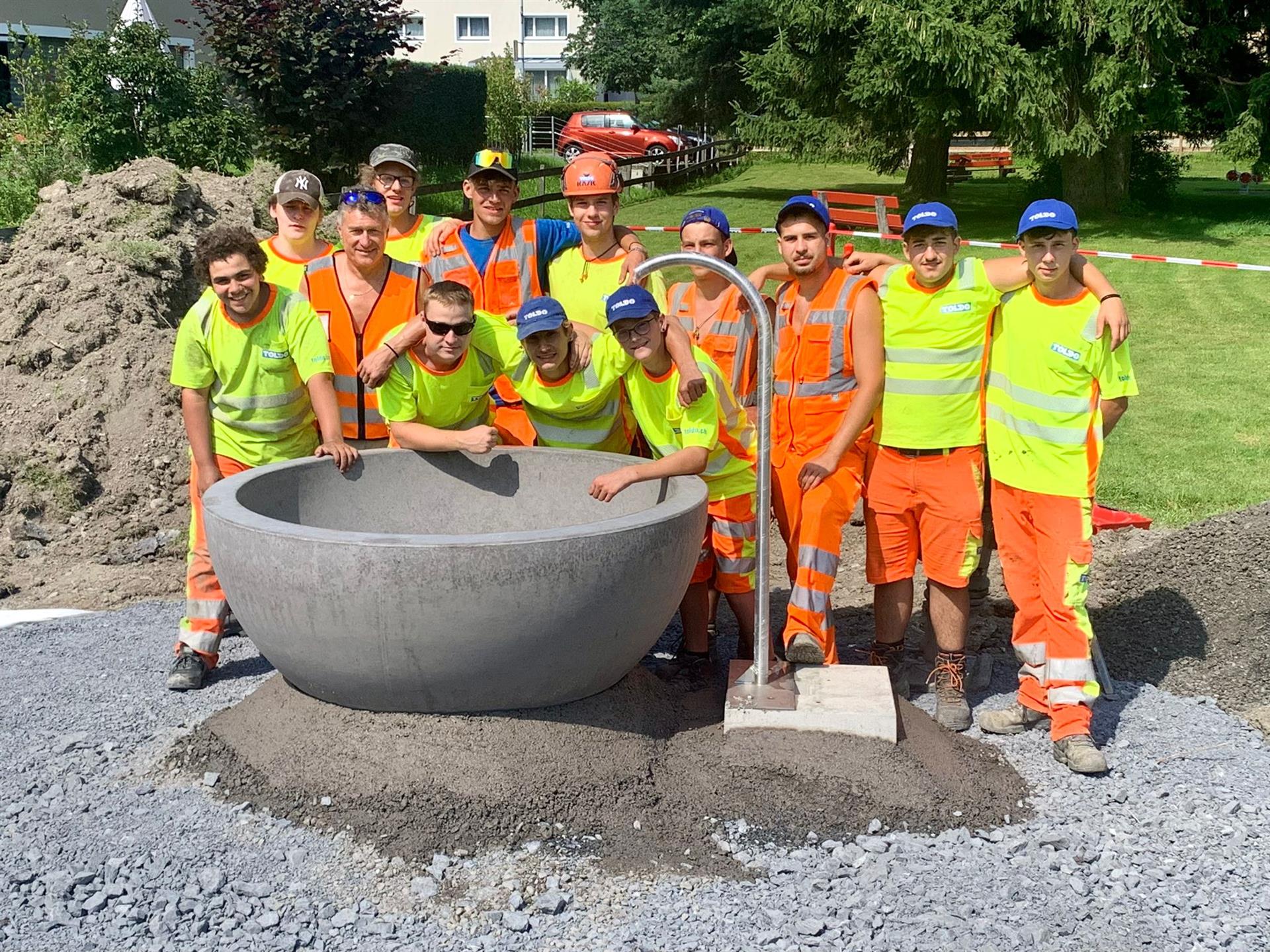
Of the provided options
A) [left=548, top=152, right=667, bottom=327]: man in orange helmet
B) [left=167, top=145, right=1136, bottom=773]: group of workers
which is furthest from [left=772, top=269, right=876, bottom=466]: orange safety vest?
[left=548, top=152, right=667, bottom=327]: man in orange helmet

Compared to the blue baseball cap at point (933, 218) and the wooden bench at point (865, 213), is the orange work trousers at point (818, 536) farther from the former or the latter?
the wooden bench at point (865, 213)

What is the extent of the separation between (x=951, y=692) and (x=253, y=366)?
293 centimetres

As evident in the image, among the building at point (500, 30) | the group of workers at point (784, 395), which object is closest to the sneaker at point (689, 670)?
the group of workers at point (784, 395)

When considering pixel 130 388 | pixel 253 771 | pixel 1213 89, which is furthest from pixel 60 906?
pixel 1213 89

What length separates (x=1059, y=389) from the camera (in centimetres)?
450

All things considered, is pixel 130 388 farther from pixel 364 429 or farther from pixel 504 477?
pixel 504 477

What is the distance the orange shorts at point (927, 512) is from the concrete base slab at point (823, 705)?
47cm

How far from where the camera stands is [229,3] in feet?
47.5

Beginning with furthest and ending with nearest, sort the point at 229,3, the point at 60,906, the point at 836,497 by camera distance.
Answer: the point at 229,3, the point at 836,497, the point at 60,906

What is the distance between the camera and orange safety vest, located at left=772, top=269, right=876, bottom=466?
4750mm

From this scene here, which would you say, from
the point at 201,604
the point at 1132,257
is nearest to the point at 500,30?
the point at 1132,257

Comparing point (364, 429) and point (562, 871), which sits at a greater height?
point (364, 429)

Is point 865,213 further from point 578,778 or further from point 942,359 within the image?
point 578,778

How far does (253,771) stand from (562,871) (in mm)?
1126
